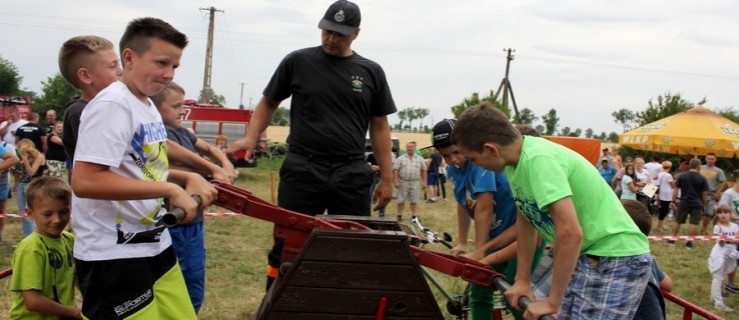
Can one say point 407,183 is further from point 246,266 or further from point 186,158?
point 186,158

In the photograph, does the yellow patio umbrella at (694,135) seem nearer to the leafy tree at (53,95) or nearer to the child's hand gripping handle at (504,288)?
the child's hand gripping handle at (504,288)

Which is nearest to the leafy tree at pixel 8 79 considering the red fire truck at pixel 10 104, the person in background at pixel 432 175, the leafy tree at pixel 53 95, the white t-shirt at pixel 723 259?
the leafy tree at pixel 53 95

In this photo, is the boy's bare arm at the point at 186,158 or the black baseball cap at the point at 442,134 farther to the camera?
the black baseball cap at the point at 442,134

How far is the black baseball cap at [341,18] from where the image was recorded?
381 cm

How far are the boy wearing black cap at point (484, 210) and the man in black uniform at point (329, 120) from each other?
498mm

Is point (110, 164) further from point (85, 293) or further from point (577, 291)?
point (577, 291)

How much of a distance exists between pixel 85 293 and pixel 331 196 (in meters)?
1.77

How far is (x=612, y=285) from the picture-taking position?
2.84m

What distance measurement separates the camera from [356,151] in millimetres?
3992

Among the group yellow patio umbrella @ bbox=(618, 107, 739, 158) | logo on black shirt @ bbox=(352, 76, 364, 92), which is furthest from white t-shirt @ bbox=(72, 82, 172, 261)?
yellow patio umbrella @ bbox=(618, 107, 739, 158)

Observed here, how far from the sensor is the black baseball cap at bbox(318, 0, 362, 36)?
381cm

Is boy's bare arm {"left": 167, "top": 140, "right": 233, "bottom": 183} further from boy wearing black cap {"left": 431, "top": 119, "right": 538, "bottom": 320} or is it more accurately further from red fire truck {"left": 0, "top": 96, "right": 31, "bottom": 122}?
red fire truck {"left": 0, "top": 96, "right": 31, "bottom": 122}

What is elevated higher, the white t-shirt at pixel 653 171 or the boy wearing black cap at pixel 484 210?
the boy wearing black cap at pixel 484 210

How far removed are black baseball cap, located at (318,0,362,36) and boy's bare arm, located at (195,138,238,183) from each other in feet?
3.11
